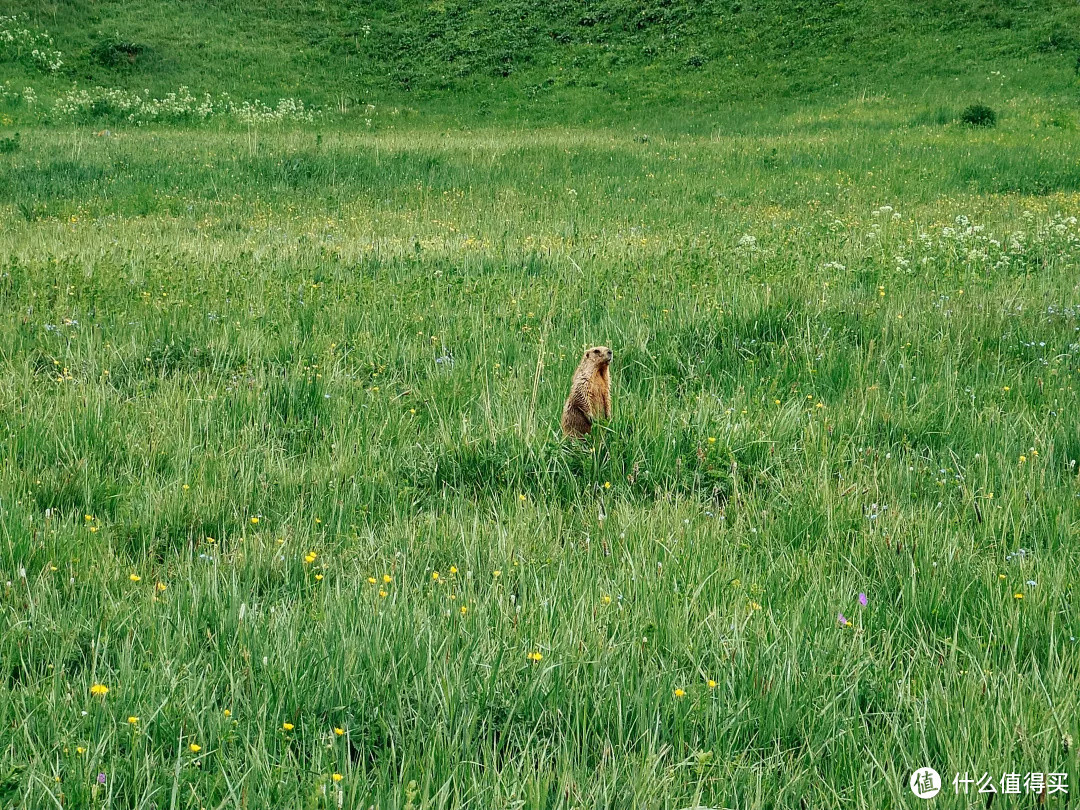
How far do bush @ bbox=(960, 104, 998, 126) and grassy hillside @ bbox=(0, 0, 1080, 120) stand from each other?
3.29 meters

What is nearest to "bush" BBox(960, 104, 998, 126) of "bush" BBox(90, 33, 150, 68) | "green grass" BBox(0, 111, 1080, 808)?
"green grass" BBox(0, 111, 1080, 808)

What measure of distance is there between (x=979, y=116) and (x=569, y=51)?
15.8 m

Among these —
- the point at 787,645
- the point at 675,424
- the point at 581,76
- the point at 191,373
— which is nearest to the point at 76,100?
the point at 581,76

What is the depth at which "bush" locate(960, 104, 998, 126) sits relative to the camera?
17.7m

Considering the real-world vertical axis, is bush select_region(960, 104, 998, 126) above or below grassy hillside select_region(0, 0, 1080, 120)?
below

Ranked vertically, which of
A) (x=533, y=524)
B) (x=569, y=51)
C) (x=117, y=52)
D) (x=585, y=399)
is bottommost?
(x=533, y=524)

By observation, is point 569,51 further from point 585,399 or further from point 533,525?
point 533,525

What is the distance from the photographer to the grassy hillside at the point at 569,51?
79.8 ft

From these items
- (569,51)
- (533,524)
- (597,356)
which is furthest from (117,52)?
(533,524)

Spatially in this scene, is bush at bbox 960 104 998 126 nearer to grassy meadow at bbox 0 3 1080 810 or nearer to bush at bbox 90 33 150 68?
grassy meadow at bbox 0 3 1080 810

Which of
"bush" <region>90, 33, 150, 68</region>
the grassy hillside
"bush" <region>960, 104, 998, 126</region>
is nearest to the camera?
"bush" <region>960, 104, 998, 126</region>

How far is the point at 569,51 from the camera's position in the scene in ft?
98.1

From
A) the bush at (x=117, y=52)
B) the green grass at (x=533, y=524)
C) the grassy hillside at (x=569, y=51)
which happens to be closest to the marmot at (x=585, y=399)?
the green grass at (x=533, y=524)

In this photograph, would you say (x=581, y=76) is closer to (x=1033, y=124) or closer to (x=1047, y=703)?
(x=1033, y=124)
